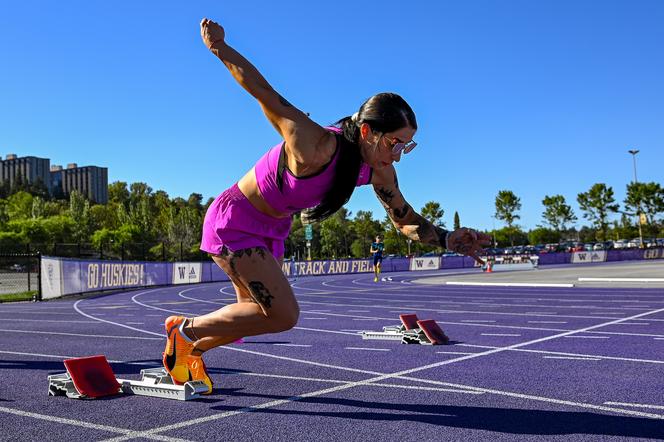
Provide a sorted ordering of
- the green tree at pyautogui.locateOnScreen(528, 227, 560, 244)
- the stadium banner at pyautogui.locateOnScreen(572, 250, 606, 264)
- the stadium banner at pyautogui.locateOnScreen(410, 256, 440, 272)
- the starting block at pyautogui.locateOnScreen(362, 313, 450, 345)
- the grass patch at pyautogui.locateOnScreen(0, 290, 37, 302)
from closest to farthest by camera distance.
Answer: the starting block at pyautogui.locateOnScreen(362, 313, 450, 345) → the grass patch at pyautogui.locateOnScreen(0, 290, 37, 302) → the stadium banner at pyautogui.locateOnScreen(410, 256, 440, 272) → the stadium banner at pyautogui.locateOnScreen(572, 250, 606, 264) → the green tree at pyautogui.locateOnScreen(528, 227, 560, 244)

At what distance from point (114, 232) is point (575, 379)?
81.8 metres

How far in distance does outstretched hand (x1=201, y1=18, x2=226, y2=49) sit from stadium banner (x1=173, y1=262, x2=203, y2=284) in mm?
26947

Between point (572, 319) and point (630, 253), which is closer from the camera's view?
point (572, 319)

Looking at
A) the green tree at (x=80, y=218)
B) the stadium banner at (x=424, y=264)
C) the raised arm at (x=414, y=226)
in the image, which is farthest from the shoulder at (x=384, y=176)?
the green tree at (x=80, y=218)

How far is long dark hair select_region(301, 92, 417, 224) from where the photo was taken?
136 inches

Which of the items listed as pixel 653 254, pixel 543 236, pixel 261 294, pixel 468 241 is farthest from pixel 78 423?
pixel 543 236

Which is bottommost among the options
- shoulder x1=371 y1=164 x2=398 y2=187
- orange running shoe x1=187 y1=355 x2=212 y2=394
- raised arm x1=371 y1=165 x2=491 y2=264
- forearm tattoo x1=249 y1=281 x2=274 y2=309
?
orange running shoe x1=187 y1=355 x2=212 y2=394

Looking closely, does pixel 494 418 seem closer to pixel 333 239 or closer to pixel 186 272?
pixel 186 272

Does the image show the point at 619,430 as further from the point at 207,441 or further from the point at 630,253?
the point at 630,253

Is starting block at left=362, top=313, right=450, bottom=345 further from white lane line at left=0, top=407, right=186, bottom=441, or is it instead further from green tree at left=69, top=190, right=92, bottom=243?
green tree at left=69, top=190, right=92, bottom=243

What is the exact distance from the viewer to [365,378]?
519cm

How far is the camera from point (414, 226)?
442 cm

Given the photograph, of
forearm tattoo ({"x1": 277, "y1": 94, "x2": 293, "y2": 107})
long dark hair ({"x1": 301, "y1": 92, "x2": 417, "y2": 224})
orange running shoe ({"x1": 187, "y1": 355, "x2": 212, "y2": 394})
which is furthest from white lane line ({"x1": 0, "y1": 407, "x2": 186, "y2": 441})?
forearm tattoo ({"x1": 277, "y1": 94, "x2": 293, "y2": 107})

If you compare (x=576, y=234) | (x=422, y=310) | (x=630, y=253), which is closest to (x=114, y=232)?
(x=630, y=253)
